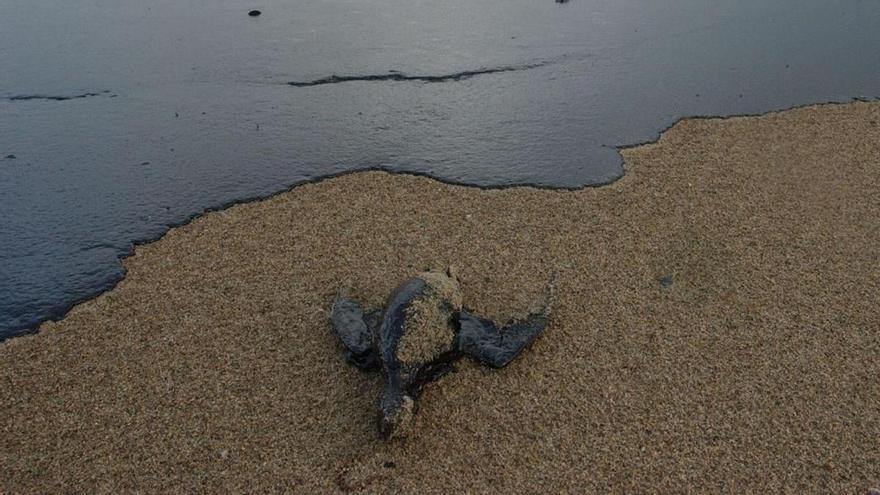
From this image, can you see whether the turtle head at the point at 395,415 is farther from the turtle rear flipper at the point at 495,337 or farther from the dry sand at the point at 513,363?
the turtle rear flipper at the point at 495,337

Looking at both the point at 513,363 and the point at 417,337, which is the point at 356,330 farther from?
the point at 513,363

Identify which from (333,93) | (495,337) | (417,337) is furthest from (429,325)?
(333,93)

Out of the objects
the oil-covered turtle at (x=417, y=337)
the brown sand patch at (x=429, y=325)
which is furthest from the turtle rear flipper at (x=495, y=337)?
the brown sand patch at (x=429, y=325)

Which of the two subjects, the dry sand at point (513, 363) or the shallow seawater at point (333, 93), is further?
the shallow seawater at point (333, 93)

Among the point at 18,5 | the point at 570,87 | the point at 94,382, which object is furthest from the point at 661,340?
the point at 18,5

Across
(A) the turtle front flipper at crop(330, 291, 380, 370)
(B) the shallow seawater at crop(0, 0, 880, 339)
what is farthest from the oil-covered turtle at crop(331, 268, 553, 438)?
(B) the shallow seawater at crop(0, 0, 880, 339)

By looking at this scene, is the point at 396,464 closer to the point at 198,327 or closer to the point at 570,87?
the point at 198,327
